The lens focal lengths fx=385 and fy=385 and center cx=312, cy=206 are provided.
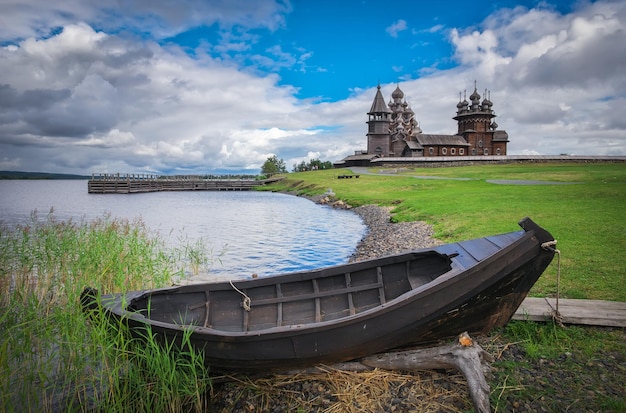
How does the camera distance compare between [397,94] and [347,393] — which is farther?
[397,94]

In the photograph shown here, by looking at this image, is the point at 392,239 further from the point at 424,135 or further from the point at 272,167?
the point at 272,167

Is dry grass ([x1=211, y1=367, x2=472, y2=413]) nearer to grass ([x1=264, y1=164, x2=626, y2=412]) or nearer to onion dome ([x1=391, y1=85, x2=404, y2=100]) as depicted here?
grass ([x1=264, y1=164, x2=626, y2=412])

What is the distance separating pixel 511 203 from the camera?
20.0 m

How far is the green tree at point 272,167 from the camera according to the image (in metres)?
111

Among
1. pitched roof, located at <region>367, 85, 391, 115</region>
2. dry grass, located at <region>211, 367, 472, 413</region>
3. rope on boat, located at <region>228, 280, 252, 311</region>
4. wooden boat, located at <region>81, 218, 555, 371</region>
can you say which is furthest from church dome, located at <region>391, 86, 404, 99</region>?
dry grass, located at <region>211, 367, 472, 413</region>

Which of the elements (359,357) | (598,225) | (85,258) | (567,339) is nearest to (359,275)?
(359,357)

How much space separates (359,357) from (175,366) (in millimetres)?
2553

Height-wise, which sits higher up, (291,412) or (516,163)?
(516,163)

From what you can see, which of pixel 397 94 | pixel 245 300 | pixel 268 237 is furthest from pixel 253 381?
pixel 397 94

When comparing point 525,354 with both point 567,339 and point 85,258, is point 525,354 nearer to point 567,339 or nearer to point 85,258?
point 567,339

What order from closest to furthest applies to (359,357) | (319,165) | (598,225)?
(359,357), (598,225), (319,165)

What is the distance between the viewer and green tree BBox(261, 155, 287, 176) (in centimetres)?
11112

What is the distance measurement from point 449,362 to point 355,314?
54.9 inches

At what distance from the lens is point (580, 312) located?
251 inches
